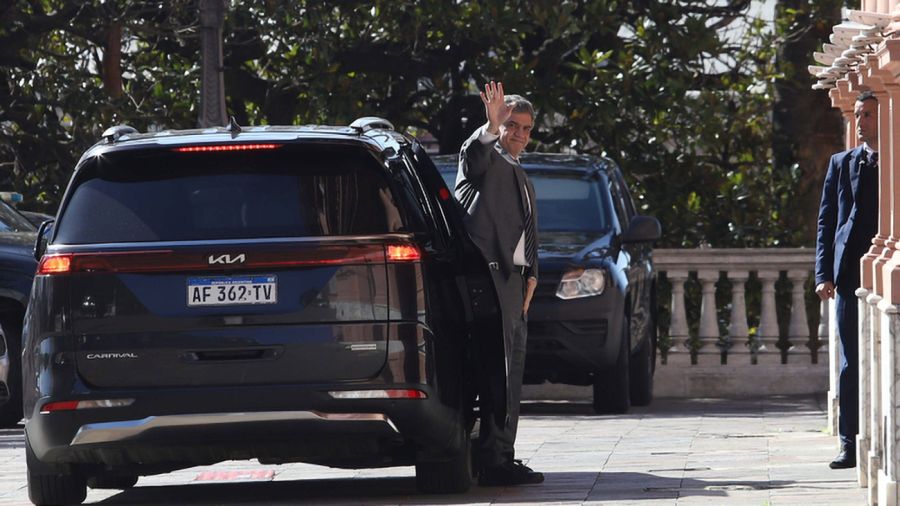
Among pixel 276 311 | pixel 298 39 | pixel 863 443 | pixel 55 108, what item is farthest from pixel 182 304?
pixel 55 108

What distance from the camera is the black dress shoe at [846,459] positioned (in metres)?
10.4

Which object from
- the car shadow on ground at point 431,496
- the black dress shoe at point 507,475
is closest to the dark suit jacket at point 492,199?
the black dress shoe at point 507,475

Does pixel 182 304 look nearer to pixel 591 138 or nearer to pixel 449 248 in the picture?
pixel 449 248

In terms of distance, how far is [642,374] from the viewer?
16.0m

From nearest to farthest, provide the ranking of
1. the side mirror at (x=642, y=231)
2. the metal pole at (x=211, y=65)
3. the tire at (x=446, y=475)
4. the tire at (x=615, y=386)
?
the tire at (x=446, y=475) < the side mirror at (x=642, y=231) < the tire at (x=615, y=386) < the metal pole at (x=211, y=65)

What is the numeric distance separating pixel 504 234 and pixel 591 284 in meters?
4.85

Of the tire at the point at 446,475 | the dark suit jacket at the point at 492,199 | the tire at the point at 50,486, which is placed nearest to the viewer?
the tire at the point at 50,486

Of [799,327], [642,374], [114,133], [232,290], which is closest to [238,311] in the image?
[232,290]

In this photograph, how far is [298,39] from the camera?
66.8 feet

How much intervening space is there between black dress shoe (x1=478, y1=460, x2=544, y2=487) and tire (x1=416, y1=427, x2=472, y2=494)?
0.39 metres

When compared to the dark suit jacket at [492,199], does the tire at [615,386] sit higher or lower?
lower

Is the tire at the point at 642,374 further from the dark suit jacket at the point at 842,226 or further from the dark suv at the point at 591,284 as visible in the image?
the dark suit jacket at the point at 842,226

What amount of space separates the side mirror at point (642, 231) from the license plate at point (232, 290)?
247 inches

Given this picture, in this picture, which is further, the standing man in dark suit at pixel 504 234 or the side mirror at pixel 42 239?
the standing man in dark suit at pixel 504 234
